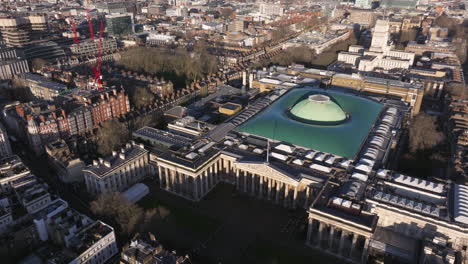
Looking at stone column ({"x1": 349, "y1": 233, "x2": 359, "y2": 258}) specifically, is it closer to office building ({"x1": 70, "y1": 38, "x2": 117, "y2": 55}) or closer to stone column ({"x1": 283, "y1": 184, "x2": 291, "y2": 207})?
stone column ({"x1": 283, "y1": 184, "x2": 291, "y2": 207})

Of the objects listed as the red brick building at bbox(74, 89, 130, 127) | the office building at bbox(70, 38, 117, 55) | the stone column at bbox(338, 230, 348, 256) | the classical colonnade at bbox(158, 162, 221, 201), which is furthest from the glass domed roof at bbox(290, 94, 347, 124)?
the office building at bbox(70, 38, 117, 55)

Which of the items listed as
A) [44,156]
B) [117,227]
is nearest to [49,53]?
[44,156]

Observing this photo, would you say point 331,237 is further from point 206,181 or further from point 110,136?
point 110,136

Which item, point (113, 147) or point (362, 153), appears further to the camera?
point (113, 147)

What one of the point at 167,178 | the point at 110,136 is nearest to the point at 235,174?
the point at 167,178

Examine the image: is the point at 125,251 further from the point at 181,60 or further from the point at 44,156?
the point at 181,60

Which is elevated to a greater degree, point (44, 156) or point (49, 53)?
point (49, 53)

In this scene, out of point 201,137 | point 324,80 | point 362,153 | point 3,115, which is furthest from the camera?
point 324,80
